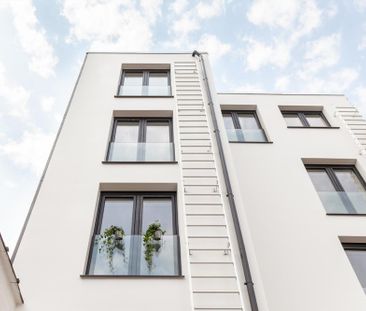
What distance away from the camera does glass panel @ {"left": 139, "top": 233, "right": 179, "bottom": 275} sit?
524 cm

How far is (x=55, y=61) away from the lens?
36.6ft

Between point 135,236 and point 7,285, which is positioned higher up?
point 135,236

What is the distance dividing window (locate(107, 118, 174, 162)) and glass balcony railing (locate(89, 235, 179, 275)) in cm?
211

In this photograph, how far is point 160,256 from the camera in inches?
214

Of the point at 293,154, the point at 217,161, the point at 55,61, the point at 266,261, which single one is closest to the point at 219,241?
the point at 266,261

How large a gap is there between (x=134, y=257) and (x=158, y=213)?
3.83 feet

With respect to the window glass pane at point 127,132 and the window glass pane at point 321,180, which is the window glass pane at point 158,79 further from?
the window glass pane at point 321,180

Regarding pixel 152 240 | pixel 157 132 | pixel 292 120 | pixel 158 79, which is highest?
pixel 158 79

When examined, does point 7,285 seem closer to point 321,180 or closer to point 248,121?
point 321,180

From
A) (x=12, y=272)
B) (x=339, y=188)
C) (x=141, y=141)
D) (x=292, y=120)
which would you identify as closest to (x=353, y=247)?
(x=339, y=188)

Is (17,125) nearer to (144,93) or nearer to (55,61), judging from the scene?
(55,61)

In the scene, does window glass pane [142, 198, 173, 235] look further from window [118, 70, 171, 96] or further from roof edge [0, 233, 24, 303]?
window [118, 70, 171, 96]

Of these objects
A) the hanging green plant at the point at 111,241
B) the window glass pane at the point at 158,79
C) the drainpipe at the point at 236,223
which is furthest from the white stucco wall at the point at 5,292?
the window glass pane at the point at 158,79

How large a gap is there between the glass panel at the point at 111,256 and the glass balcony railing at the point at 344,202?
4425 millimetres
